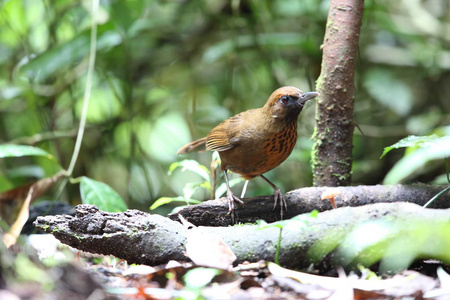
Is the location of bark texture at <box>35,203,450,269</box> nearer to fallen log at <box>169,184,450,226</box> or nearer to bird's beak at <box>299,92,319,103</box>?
fallen log at <box>169,184,450,226</box>

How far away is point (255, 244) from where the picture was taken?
2.36 metres

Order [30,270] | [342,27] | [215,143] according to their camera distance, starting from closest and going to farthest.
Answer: [30,270] → [342,27] → [215,143]

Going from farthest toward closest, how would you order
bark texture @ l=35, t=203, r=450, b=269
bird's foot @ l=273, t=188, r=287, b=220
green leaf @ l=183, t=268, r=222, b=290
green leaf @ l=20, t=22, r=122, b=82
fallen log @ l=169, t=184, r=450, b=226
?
green leaf @ l=20, t=22, r=122, b=82
bird's foot @ l=273, t=188, r=287, b=220
fallen log @ l=169, t=184, r=450, b=226
bark texture @ l=35, t=203, r=450, b=269
green leaf @ l=183, t=268, r=222, b=290

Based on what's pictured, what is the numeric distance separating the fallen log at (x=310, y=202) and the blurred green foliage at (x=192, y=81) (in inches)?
84.4

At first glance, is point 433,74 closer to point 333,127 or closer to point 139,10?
point 333,127

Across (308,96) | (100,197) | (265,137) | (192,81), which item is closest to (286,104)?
(308,96)

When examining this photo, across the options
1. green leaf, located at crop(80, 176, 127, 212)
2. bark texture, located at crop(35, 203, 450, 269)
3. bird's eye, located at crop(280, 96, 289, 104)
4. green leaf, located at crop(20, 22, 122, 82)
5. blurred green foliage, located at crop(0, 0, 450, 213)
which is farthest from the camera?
blurred green foliage, located at crop(0, 0, 450, 213)

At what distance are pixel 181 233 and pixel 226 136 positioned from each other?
1.53 metres

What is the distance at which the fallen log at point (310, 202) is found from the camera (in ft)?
9.77

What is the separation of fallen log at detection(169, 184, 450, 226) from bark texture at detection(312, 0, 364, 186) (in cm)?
38

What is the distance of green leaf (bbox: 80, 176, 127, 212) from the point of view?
3.63 metres

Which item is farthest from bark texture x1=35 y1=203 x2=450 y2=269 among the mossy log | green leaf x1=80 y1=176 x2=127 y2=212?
green leaf x1=80 y1=176 x2=127 y2=212

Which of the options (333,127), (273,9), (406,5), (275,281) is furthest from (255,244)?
(406,5)

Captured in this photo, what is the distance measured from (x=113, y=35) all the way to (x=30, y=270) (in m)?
4.21
